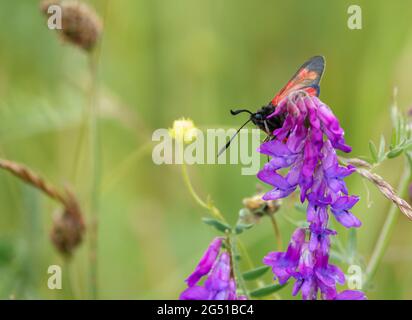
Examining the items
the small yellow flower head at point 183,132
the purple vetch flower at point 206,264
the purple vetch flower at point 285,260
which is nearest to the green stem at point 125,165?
the small yellow flower head at point 183,132

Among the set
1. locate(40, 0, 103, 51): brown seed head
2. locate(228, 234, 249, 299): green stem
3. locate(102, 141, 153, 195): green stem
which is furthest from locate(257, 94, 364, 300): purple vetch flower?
locate(40, 0, 103, 51): brown seed head

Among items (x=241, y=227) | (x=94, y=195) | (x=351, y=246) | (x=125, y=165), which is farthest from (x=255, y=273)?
(x=125, y=165)

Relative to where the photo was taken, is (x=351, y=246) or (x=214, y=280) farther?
(x=351, y=246)

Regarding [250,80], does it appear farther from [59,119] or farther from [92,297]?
[92,297]

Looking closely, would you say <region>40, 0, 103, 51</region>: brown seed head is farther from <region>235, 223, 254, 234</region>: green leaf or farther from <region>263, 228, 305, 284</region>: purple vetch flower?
<region>263, 228, 305, 284</region>: purple vetch flower

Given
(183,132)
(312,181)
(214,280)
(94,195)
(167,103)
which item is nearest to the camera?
(312,181)

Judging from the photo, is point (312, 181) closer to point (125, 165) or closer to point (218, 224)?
point (218, 224)
